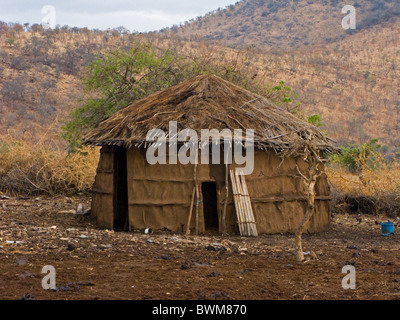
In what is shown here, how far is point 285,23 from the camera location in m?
49.0

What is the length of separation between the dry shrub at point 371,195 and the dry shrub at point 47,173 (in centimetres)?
643

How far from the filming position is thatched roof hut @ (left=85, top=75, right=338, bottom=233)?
32.8ft

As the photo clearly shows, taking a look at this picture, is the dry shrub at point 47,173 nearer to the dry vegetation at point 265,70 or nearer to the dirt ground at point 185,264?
the dry vegetation at point 265,70

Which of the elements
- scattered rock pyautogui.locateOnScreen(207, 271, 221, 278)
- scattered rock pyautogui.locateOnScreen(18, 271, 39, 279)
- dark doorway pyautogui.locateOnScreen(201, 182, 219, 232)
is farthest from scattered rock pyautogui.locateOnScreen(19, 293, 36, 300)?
dark doorway pyautogui.locateOnScreen(201, 182, 219, 232)

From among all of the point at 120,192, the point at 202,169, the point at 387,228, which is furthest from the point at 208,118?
the point at 387,228

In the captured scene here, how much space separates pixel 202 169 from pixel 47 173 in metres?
6.47

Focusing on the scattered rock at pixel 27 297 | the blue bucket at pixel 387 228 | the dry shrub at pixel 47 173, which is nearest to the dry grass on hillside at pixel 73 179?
the dry shrub at pixel 47 173

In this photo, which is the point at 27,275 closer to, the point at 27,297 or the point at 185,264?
the point at 27,297

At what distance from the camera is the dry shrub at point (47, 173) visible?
1484cm

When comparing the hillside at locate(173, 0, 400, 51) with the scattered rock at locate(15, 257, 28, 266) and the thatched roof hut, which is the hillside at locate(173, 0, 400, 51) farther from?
the scattered rock at locate(15, 257, 28, 266)
